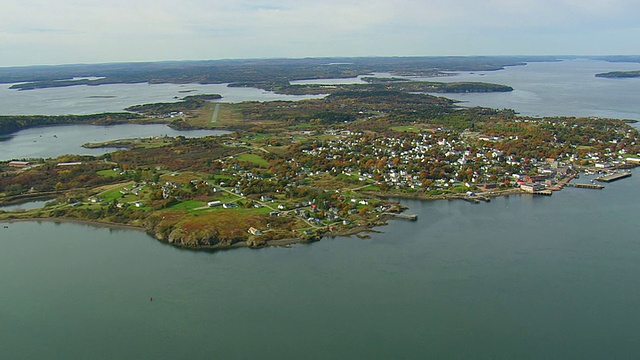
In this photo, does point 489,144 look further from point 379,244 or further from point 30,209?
point 30,209

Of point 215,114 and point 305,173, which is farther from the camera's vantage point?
point 215,114

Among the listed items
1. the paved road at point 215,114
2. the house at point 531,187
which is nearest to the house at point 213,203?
the house at point 531,187

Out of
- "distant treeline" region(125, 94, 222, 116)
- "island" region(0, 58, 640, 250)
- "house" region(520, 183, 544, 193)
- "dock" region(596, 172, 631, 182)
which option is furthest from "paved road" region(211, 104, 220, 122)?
"dock" region(596, 172, 631, 182)

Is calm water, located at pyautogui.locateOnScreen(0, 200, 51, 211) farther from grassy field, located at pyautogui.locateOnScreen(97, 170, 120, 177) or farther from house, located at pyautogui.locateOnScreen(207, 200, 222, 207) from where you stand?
house, located at pyautogui.locateOnScreen(207, 200, 222, 207)

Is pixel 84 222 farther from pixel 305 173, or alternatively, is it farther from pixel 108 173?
pixel 305 173

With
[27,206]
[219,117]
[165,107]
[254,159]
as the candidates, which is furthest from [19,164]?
[165,107]

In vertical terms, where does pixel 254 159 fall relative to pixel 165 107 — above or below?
below
